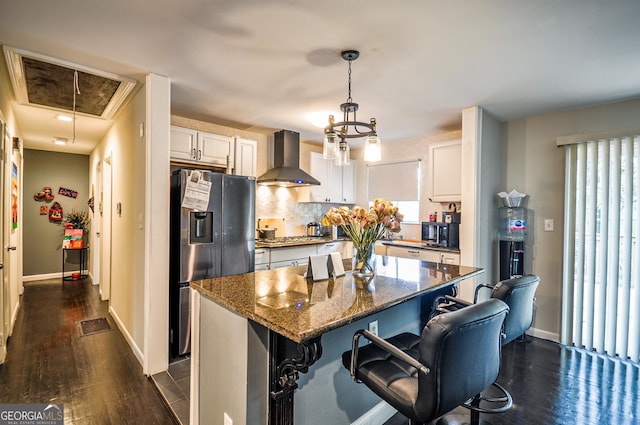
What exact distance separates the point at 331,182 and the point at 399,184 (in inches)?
41.8

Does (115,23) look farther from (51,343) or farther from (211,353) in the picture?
(51,343)

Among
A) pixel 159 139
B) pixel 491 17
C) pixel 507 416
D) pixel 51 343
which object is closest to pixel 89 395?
pixel 51 343

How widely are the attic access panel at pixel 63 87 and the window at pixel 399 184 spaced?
364 cm

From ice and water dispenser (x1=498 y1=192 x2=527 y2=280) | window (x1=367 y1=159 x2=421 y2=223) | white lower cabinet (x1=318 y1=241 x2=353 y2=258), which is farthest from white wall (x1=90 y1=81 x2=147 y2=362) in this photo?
ice and water dispenser (x1=498 y1=192 x2=527 y2=280)

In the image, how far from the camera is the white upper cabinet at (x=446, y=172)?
3.74m

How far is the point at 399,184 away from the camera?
15.8 ft

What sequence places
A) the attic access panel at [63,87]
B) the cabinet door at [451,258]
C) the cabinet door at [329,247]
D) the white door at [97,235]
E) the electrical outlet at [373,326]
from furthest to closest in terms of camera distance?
1. the white door at [97,235]
2. the cabinet door at [329,247]
3. the cabinet door at [451,258]
4. the attic access panel at [63,87]
5. the electrical outlet at [373,326]

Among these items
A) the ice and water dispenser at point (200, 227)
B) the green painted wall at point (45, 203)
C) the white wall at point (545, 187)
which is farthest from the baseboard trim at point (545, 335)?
the green painted wall at point (45, 203)

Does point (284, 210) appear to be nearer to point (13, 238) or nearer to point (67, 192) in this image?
point (13, 238)

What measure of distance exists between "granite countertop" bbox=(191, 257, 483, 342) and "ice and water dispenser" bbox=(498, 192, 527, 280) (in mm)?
1566

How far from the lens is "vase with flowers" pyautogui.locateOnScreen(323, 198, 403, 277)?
1.93 metres

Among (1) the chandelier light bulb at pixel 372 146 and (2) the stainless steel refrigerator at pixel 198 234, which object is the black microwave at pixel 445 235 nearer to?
(1) the chandelier light bulb at pixel 372 146

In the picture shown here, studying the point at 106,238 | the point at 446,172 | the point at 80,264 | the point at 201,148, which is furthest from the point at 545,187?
the point at 80,264

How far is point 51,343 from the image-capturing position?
3.00m
